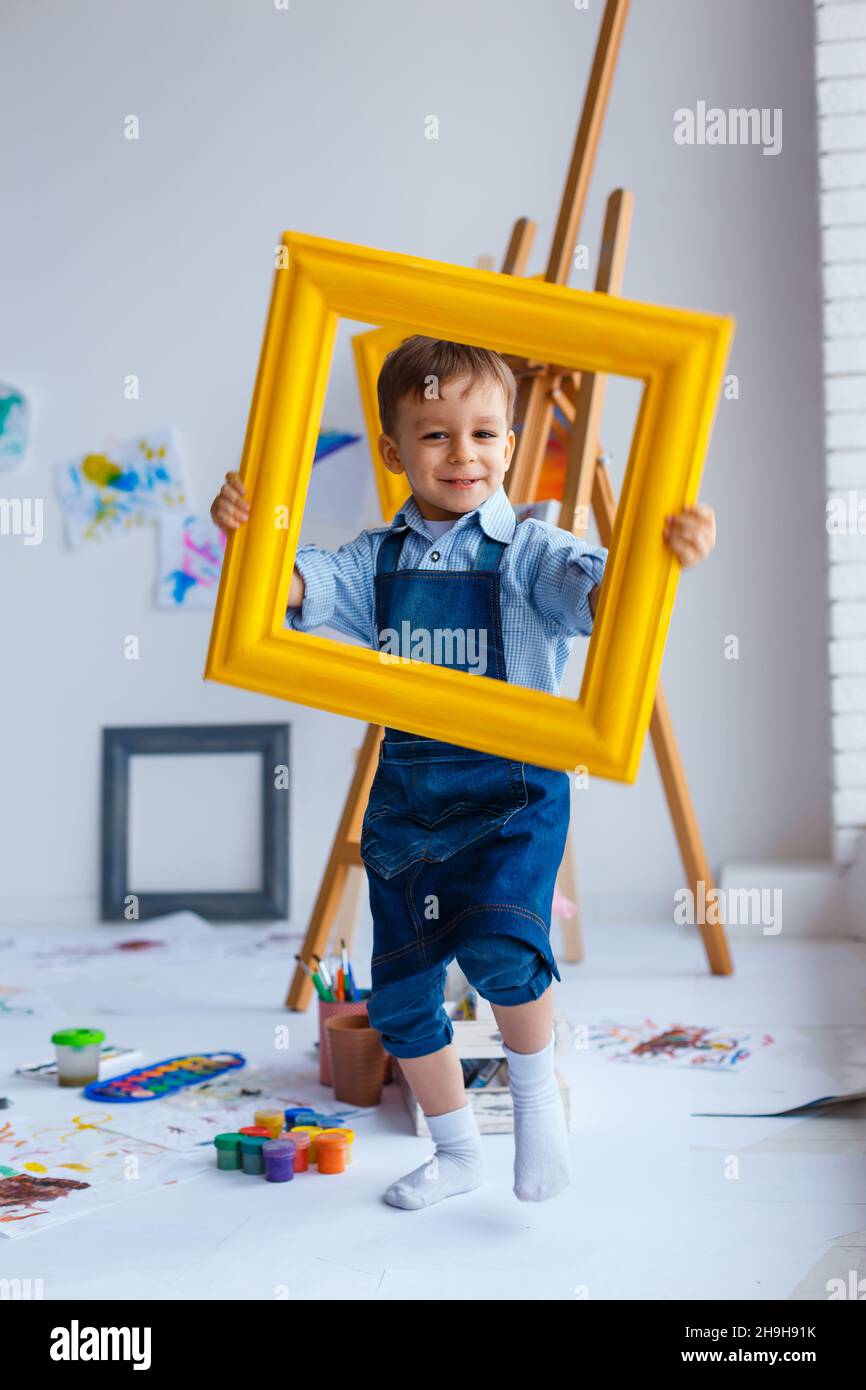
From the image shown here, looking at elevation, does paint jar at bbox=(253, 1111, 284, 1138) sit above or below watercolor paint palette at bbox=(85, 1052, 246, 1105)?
above

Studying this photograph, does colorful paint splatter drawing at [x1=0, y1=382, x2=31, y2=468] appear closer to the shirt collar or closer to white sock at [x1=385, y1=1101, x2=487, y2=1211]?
the shirt collar

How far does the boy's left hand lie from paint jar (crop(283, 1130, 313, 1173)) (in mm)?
854

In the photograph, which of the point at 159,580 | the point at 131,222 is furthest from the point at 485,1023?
the point at 131,222

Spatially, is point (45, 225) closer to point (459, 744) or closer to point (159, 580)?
point (159, 580)

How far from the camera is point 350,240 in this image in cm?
332

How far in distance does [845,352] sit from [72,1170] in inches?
94.6

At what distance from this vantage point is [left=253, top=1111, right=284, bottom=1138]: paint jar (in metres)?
1.59

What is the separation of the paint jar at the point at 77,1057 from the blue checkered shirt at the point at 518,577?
87 centimetres

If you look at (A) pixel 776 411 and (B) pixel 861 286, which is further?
(A) pixel 776 411

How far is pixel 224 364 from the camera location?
3422 millimetres

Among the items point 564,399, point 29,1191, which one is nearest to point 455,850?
point 29,1191

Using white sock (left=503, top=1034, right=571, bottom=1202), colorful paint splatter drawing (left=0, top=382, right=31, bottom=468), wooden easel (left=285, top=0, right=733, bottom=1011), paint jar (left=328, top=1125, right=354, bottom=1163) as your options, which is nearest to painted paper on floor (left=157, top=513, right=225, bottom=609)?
colorful paint splatter drawing (left=0, top=382, right=31, bottom=468)

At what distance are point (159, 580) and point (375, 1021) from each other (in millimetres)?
2240

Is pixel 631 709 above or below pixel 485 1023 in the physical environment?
above
